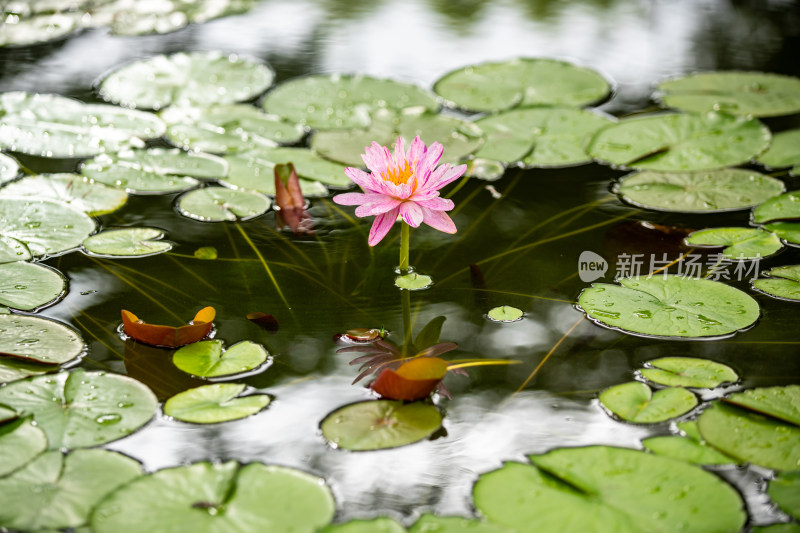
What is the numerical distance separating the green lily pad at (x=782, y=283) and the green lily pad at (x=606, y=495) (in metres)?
0.71

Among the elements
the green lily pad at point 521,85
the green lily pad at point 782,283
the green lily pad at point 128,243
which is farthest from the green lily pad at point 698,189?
the green lily pad at point 128,243

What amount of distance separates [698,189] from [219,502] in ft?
5.61

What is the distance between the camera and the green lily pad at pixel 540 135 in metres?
2.55

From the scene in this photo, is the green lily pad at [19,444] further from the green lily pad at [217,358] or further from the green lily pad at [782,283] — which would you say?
the green lily pad at [782,283]

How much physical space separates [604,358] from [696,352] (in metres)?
0.21

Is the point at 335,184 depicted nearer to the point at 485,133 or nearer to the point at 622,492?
the point at 485,133

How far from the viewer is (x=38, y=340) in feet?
5.60

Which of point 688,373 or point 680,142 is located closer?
point 688,373

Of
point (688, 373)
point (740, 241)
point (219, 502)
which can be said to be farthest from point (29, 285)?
point (740, 241)

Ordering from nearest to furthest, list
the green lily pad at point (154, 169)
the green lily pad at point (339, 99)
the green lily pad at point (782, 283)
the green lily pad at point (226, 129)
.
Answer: the green lily pad at point (782, 283) < the green lily pad at point (154, 169) < the green lily pad at point (226, 129) < the green lily pad at point (339, 99)

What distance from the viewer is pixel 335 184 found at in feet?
7.91

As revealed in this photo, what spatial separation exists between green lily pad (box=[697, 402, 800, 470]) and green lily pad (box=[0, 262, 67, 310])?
151 centimetres

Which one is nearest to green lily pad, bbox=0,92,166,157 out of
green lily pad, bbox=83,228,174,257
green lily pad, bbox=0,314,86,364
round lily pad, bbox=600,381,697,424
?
green lily pad, bbox=83,228,174,257

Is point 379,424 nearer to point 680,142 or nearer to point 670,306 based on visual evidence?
point 670,306
